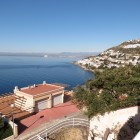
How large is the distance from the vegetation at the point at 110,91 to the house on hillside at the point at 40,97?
370 inches

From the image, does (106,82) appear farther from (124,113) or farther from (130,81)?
(124,113)

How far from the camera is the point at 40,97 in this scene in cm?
3192

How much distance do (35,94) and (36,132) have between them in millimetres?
8084

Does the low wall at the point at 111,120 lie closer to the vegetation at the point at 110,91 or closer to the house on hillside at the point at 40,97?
the vegetation at the point at 110,91

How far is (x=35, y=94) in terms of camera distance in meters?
31.6

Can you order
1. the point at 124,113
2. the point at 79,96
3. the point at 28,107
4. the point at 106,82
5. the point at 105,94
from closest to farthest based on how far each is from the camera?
1. the point at 124,113
2. the point at 105,94
3. the point at 106,82
4. the point at 79,96
5. the point at 28,107

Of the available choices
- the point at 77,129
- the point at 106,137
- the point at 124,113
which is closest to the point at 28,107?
the point at 77,129

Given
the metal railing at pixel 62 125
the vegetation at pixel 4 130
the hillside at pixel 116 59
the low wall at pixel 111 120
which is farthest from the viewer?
the hillside at pixel 116 59

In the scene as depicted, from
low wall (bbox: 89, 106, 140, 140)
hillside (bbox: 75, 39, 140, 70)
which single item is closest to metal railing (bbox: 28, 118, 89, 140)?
low wall (bbox: 89, 106, 140, 140)

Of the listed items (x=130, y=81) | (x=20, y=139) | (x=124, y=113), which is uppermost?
(x=130, y=81)

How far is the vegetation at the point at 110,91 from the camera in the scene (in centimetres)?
1936

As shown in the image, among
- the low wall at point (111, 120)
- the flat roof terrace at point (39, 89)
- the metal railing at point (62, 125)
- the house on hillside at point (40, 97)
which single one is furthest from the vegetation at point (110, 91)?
the flat roof terrace at point (39, 89)

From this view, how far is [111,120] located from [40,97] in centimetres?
1722

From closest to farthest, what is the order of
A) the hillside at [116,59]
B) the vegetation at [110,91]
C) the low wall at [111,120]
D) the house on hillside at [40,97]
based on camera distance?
the low wall at [111,120] → the vegetation at [110,91] → the house on hillside at [40,97] → the hillside at [116,59]
